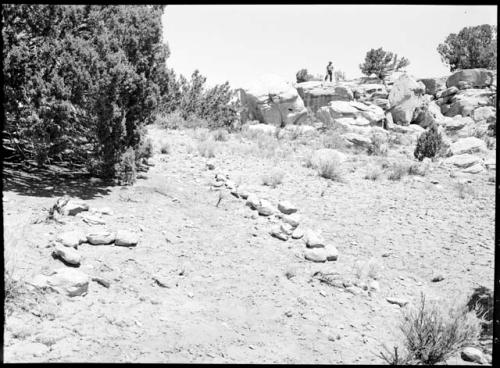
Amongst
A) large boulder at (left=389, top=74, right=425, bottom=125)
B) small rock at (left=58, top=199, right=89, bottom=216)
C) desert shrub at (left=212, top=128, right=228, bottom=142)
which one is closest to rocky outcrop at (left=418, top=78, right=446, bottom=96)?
large boulder at (left=389, top=74, right=425, bottom=125)

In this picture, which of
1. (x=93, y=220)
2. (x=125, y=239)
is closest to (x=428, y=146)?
(x=125, y=239)

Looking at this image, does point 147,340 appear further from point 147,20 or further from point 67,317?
point 147,20

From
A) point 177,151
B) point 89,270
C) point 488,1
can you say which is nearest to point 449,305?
point 488,1

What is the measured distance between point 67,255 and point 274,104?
20893 millimetres

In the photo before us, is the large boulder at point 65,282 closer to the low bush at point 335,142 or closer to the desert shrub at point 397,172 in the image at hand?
the desert shrub at point 397,172

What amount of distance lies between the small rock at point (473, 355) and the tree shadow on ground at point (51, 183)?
6.48 metres

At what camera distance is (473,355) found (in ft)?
14.8

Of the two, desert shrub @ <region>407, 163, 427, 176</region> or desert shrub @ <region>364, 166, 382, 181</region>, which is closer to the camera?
desert shrub @ <region>364, 166, 382, 181</region>

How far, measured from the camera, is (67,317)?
4.29 m

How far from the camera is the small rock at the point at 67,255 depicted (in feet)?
16.9

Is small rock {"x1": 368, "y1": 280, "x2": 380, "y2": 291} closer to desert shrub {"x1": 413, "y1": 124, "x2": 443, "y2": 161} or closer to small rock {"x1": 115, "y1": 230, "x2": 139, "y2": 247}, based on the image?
small rock {"x1": 115, "y1": 230, "x2": 139, "y2": 247}

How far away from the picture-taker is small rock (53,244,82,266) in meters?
5.15

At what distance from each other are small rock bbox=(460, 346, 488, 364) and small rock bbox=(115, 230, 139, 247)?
183 inches

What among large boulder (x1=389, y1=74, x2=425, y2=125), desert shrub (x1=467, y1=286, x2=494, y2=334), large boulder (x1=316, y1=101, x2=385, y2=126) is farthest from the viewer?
large boulder (x1=389, y1=74, x2=425, y2=125)
